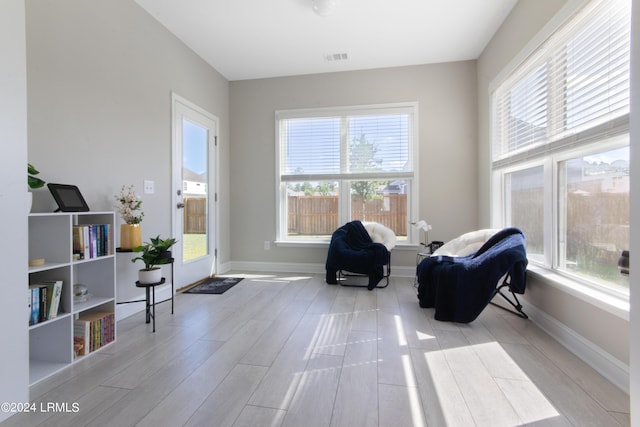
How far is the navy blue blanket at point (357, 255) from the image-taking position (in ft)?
11.0

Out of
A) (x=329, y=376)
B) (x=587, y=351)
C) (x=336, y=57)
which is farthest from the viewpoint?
(x=336, y=57)

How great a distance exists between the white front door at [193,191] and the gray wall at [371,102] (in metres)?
0.49

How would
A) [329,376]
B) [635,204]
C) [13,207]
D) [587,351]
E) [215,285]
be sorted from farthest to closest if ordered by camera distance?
[215,285] < [587,351] < [329,376] < [13,207] < [635,204]

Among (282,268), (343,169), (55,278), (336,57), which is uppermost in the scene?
(336,57)

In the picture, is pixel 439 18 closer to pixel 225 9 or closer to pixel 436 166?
pixel 436 166

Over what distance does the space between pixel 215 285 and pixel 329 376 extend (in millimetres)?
2287

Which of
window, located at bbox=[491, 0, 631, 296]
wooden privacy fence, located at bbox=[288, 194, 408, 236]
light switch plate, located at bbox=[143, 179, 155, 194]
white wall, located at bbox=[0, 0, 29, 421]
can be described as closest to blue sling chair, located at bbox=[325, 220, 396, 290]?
wooden privacy fence, located at bbox=[288, 194, 408, 236]

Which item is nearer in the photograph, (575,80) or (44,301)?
(44,301)

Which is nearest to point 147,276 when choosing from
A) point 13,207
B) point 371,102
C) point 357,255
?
point 13,207

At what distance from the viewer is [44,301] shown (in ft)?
5.54

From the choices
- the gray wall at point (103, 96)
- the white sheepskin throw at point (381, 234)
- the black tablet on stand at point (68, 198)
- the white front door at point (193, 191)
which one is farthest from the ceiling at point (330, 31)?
the white sheepskin throw at point (381, 234)

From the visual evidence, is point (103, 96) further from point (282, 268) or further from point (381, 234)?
point (381, 234)

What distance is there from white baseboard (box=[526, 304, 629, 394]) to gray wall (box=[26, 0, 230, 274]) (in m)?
3.47

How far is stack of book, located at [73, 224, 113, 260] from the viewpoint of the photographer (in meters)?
1.92
